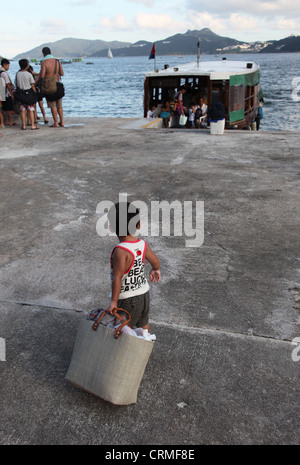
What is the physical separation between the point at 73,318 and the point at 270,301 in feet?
5.86

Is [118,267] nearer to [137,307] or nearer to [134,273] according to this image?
[134,273]

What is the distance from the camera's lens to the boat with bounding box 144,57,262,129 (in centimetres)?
1520

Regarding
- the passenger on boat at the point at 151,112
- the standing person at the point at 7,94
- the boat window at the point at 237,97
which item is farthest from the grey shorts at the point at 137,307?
the boat window at the point at 237,97

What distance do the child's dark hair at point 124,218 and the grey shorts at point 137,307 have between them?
0.50 m

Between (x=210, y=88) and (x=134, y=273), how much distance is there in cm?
1372

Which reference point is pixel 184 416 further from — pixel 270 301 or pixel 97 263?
pixel 97 263

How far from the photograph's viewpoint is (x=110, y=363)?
8.08 ft

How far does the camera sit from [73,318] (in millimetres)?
3490

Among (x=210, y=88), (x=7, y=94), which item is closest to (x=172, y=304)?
(x=7, y=94)

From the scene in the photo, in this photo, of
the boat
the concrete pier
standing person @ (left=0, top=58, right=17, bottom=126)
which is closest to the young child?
A: the concrete pier

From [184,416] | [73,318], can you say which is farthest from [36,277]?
[184,416]

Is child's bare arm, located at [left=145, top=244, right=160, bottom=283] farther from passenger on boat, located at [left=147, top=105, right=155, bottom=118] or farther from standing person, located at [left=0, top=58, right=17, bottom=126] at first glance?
passenger on boat, located at [left=147, top=105, right=155, bottom=118]

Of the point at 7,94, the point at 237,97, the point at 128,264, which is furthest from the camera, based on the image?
the point at 237,97

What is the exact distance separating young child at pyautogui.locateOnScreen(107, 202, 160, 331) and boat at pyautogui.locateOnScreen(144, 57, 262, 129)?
1332 centimetres
